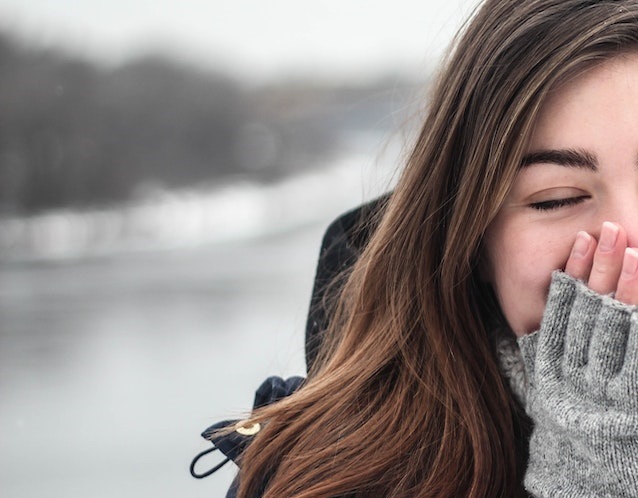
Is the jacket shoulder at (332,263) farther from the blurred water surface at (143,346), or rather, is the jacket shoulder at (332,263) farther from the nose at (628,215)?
the blurred water surface at (143,346)

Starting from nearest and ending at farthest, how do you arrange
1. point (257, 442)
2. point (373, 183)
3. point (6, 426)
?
point (257, 442), point (373, 183), point (6, 426)

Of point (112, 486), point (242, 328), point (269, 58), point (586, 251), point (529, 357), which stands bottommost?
point (112, 486)

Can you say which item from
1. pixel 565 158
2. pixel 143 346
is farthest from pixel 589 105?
pixel 143 346

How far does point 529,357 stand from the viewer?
116 centimetres

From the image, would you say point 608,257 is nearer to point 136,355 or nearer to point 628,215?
point 628,215

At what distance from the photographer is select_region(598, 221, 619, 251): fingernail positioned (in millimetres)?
1051

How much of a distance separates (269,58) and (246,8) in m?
0.18

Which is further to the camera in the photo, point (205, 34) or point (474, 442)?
point (205, 34)

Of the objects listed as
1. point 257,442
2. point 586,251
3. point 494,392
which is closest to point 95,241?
point 257,442

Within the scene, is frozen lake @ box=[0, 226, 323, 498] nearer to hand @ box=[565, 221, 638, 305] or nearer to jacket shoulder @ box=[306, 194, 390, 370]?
jacket shoulder @ box=[306, 194, 390, 370]

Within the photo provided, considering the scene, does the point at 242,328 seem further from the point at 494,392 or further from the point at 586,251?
the point at 586,251

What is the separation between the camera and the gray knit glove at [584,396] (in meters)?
1.00

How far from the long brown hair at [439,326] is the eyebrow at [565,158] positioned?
0.02 m

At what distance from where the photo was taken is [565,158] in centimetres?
109
